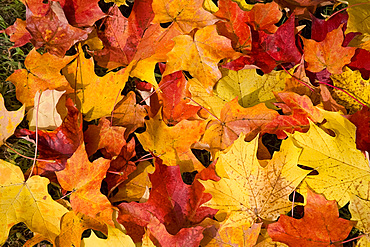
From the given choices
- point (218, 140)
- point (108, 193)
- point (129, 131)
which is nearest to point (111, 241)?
point (108, 193)

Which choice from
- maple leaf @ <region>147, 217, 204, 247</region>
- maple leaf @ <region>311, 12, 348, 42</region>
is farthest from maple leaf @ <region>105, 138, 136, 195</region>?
maple leaf @ <region>311, 12, 348, 42</region>

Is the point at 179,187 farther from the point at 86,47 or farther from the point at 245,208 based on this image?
the point at 86,47

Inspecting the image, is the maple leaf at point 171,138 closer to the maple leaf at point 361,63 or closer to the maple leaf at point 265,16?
the maple leaf at point 265,16

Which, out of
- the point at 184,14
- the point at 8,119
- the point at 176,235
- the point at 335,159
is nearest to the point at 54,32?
the point at 8,119

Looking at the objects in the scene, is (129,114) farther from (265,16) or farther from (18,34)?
(265,16)

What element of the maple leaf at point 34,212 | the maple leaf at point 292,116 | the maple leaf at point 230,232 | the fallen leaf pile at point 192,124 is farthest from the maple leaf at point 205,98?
the maple leaf at point 34,212
